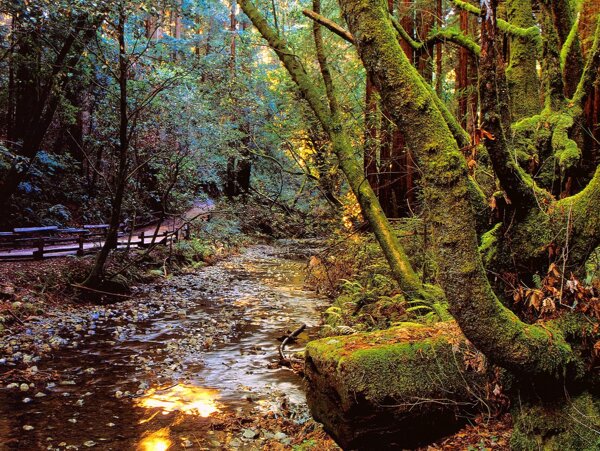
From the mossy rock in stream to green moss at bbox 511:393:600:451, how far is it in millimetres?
941

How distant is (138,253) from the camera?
17.5 m

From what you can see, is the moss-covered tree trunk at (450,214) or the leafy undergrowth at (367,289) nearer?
the moss-covered tree trunk at (450,214)

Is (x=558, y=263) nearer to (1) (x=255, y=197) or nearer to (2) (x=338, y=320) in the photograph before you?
(2) (x=338, y=320)

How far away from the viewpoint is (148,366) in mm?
8461

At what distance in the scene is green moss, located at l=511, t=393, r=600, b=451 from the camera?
11.5 ft

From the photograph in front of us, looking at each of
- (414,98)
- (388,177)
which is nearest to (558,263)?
(414,98)

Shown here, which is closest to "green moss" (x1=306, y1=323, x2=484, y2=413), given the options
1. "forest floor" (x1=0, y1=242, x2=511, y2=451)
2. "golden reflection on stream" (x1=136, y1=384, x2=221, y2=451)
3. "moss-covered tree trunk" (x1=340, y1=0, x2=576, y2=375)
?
→ "forest floor" (x1=0, y1=242, x2=511, y2=451)

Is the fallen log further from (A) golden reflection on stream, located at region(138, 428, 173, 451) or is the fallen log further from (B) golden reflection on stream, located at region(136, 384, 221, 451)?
(A) golden reflection on stream, located at region(138, 428, 173, 451)

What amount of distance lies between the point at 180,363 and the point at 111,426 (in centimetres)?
251

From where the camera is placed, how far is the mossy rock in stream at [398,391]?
4820 millimetres

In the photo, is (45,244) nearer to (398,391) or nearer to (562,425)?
(398,391)

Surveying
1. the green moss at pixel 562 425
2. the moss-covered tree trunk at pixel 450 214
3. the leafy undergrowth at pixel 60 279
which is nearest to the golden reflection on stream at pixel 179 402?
the green moss at pixel 562 425

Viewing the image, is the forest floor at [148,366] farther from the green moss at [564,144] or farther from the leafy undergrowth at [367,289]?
the green moss at [564,144]

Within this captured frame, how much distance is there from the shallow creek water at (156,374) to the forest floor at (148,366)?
2cm
